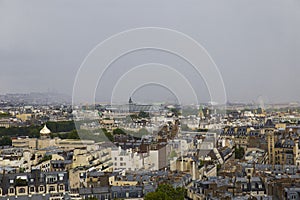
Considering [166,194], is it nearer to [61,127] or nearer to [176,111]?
[61,127]

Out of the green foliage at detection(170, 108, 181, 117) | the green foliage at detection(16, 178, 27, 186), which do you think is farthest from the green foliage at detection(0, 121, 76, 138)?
the green foliage at detection(16, 178, 27, 186)

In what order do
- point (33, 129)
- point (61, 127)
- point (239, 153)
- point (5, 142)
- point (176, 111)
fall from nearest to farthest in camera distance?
point (239, 153) < point (5, 142) < point (33, 129) < point (61, 127) < point (176, 111)

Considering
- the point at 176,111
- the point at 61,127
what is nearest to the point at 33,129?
the point at 61,127

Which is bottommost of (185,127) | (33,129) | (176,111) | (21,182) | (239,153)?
(239,153)

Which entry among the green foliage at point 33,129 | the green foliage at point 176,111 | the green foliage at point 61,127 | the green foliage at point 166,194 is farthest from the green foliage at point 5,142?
the green foliage at point 166,194

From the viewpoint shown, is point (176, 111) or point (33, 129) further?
point (176, 111)

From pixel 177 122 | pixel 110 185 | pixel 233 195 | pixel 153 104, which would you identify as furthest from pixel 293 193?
pixel 153 104

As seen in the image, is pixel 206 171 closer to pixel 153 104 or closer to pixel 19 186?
pixel 19 186

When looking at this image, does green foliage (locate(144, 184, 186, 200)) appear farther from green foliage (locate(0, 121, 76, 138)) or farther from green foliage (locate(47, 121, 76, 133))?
green foliage (locate(47, 121, 76, 133))
